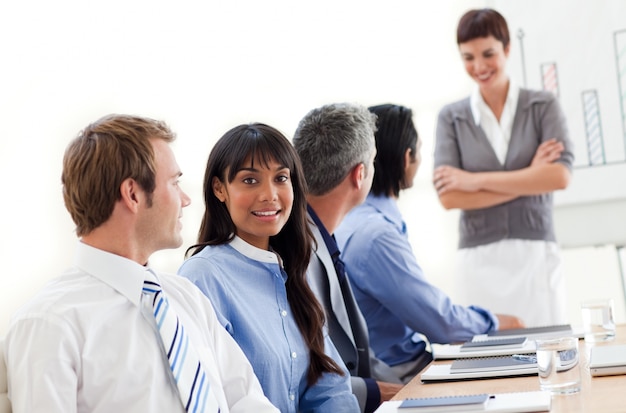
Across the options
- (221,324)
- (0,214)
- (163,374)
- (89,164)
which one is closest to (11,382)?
(163,374)

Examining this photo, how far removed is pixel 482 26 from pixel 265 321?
2.37 meters

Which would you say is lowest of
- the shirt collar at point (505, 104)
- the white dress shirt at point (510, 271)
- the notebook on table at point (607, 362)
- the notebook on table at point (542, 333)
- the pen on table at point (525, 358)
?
the white dress shirt at point (510, 271)

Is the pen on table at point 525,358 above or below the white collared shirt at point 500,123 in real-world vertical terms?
below

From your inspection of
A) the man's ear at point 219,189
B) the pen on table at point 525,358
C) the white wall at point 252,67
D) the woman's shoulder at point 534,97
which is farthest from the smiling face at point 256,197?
the white wall at point 252,67

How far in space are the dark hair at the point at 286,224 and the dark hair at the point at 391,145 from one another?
82 centimetres

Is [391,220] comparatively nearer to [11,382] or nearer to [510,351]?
[510,351]

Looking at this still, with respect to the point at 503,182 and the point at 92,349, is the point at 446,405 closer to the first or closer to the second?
the point at 92,349

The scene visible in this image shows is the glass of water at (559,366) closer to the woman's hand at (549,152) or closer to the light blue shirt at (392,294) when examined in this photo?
the light blue shirt at (392,294)

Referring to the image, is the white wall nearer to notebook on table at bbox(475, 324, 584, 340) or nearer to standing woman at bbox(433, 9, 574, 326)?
standing woman at bbox(433, 9, 574, 326)

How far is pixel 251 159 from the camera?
2.21 m

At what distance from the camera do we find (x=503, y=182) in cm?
394

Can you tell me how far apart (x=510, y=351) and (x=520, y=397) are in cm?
66

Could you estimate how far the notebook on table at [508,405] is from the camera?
1.59 meters

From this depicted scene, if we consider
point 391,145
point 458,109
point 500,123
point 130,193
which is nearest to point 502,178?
point 500,123
